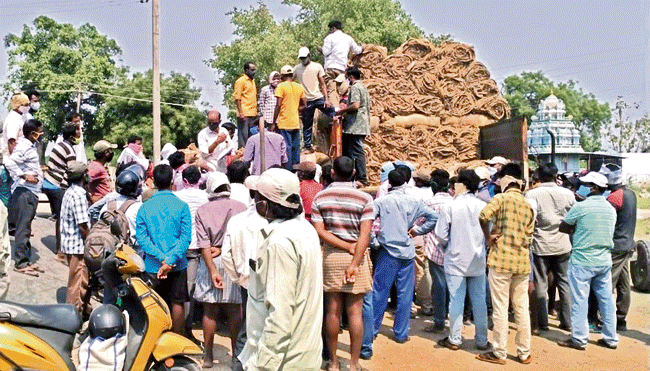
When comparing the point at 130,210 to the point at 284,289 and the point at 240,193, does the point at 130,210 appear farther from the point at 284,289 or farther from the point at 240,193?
the point at 284,289

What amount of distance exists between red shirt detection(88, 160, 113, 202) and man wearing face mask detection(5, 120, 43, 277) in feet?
2.35

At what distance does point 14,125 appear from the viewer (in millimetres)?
8227

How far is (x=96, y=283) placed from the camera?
602cm

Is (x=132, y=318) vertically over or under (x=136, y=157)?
under

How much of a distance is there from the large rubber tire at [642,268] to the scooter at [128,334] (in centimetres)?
728

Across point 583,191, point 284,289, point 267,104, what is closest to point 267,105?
point 267,104

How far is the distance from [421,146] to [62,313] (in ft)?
28.0

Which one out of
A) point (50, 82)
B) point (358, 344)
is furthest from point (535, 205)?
point (50, 82)

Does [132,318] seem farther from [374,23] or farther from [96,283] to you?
[374,23]

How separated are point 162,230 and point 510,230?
331 centimetres


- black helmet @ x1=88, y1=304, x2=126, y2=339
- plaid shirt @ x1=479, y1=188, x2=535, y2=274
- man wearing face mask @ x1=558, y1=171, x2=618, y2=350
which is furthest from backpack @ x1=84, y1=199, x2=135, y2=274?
man wearing face mask @ x1=558, y1=171, x2=618, y2=350

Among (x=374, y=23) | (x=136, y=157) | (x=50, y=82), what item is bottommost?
(x=136, y=157)

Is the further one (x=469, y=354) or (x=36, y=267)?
(x=36, y=267)

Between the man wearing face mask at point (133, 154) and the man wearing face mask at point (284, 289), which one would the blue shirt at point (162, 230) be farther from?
the man wearing face mask at point (133, 154)
